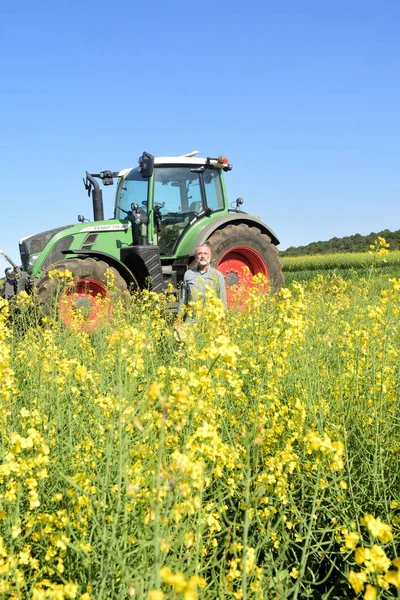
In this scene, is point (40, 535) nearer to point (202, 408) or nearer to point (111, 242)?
point (202, 408)

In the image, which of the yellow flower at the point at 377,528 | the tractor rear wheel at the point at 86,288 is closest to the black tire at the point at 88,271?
the tractor rear wheel at the point at 86,288

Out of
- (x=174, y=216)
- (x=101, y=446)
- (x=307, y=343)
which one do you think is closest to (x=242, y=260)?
(x=174, y=216)

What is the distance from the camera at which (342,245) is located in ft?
110

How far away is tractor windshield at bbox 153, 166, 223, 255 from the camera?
730 cm

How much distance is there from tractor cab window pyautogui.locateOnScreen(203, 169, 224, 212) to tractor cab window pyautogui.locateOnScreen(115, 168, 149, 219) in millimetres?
975

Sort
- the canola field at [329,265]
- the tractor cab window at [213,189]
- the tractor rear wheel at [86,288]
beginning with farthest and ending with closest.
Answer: the canola field at [329,265]
the tractor cab window at [213,189]
the tractor rear wheel at [86,288]

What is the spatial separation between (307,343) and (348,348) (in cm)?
82

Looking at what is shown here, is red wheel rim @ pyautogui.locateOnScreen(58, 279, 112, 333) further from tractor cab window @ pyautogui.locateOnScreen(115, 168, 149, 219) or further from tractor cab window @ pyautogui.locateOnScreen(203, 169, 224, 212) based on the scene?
tractor cab window @ pyautogui.locateOnScreen(203, 169, 224, 212)

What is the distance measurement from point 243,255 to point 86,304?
9.14 feet

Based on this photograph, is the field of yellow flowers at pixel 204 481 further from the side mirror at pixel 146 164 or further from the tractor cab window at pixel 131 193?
the tractor cab window at pixel 131 193

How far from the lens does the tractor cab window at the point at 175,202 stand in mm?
7281

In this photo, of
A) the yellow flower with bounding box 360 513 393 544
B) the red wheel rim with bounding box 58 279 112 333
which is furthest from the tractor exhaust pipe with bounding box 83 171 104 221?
the yellow flower with bounding box 360 513 393 544

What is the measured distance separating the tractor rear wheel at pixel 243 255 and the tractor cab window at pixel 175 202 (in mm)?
499

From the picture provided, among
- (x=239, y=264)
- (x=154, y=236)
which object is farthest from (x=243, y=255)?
(x=154, y=236)
